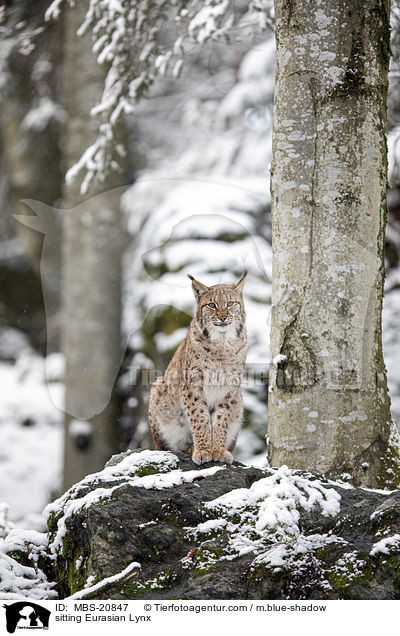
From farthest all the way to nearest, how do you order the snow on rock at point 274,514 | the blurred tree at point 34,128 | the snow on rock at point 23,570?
the blurred tree at point 34,128
the snow on rock at point 23,570
the snow on rock at point 274,514

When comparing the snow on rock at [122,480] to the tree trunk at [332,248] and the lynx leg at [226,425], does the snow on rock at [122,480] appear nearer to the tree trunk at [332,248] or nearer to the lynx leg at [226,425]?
the lynx leg at [226,425]

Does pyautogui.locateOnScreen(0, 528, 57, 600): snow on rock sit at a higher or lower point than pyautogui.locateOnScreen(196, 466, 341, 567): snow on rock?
lower

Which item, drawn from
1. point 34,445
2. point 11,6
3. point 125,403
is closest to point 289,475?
point 125,403

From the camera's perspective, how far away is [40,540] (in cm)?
264

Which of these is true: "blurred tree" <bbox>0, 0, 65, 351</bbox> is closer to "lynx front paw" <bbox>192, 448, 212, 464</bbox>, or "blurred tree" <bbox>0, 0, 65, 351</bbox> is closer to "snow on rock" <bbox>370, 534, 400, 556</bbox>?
"lynx front paw" <bbox>192, 448, 212, 464</bbox>

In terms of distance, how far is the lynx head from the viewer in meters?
3.11

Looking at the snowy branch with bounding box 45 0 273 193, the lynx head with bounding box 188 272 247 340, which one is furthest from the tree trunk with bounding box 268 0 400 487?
the snowy branch with bounding box 45 0 273 193

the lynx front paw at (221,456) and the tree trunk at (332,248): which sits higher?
the tree trunk at (332,248)

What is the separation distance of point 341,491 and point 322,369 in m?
0.61

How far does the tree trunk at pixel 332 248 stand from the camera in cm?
293

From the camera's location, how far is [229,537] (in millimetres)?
2344
